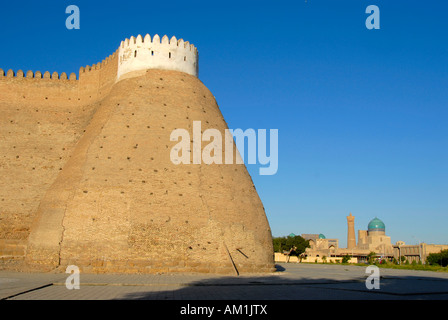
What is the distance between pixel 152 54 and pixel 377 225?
6180 centimetres

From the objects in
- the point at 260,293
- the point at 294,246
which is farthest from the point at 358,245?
the point at 260,293

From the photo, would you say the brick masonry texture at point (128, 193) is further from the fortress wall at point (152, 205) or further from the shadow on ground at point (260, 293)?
the shadow on ground at point (260, 293)

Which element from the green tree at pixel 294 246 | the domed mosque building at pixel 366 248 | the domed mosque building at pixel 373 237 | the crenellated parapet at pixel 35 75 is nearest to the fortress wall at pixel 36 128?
the crenellated parapet at pixel 35 75

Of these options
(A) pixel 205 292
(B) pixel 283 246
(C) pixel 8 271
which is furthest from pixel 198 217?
(B) pixel 283 246

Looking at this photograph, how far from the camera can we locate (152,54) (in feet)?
72.9

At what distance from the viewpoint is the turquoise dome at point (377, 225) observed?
74.6 meters

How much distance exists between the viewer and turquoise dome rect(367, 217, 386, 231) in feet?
245

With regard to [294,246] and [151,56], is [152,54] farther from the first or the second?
[294,246]

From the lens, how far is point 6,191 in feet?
72.4

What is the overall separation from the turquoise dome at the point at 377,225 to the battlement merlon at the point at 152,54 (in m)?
60.5

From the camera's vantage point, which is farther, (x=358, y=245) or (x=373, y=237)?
(x=358, y=245)

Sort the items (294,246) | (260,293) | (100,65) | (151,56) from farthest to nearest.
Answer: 1. (294,246)
2. (100,65)
3. (151,56)
4. (260,293)

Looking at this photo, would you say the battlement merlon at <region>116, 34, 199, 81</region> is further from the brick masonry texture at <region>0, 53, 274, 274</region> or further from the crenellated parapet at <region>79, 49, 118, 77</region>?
the crenellated parapet at <region>79, 49, 118, 77</region>
